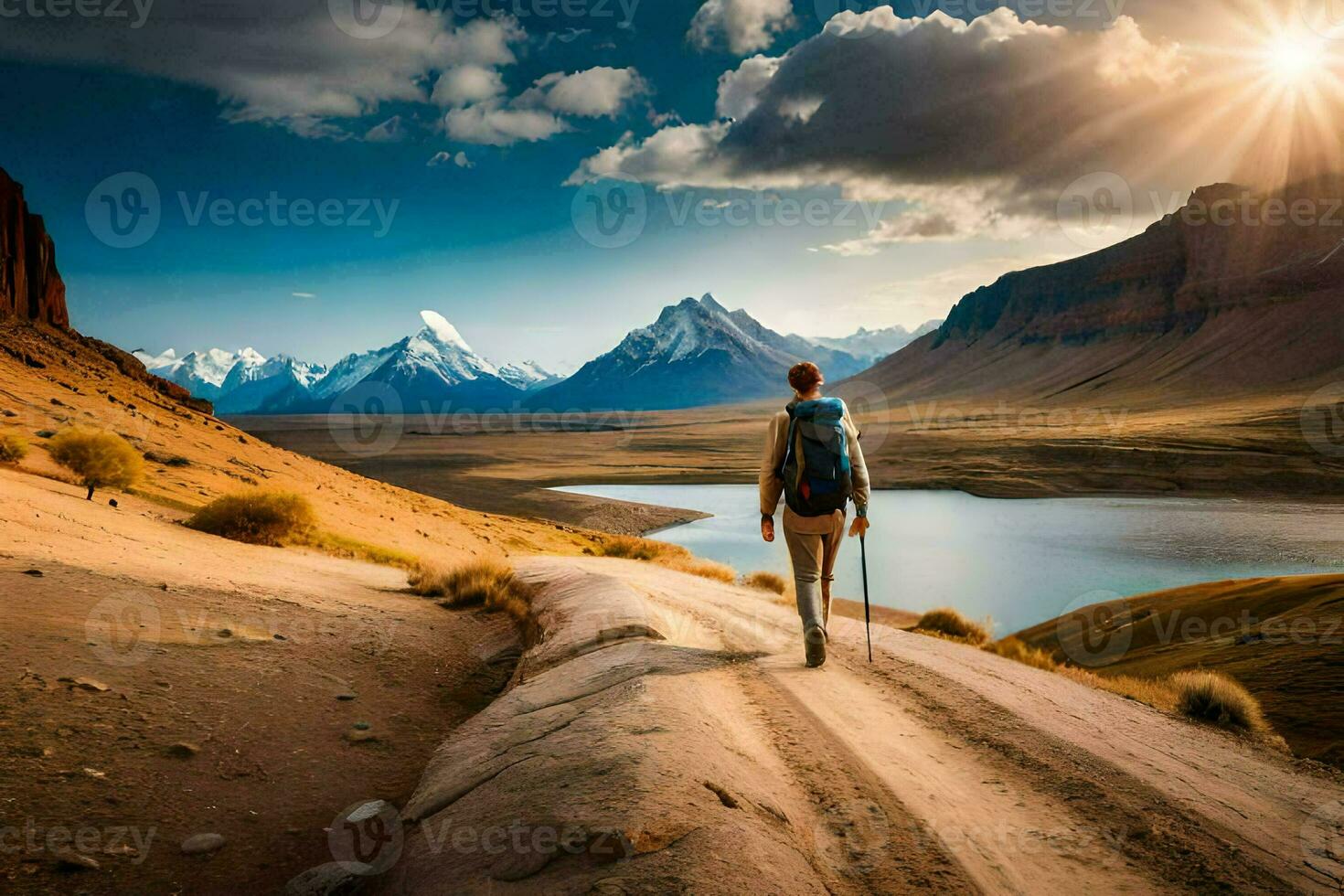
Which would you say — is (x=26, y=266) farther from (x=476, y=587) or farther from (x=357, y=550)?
(x=476, y=587)

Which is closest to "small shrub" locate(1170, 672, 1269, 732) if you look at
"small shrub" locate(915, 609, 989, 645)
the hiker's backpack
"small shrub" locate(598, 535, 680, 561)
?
the hiker's backpack

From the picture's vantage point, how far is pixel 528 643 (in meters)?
8.16

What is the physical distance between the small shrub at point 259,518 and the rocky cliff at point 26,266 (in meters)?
27.9

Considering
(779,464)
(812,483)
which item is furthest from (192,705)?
(812,483)

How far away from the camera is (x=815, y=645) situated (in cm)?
646

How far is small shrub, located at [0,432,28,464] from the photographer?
13297mm

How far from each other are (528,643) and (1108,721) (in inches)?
231

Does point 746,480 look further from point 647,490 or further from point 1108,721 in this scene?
point 1108,721

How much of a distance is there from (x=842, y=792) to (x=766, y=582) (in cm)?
1168

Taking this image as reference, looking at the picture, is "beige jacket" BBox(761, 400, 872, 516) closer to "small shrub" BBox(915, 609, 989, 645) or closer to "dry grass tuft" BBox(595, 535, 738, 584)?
"small shrub" BBox(915, 609, 989, 645)

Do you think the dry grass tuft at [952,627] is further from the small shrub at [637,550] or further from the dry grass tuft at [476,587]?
the small shrub at [637,550]

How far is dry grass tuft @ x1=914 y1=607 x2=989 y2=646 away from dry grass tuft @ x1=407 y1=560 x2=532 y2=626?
658 cm

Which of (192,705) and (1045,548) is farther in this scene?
(1045,548)

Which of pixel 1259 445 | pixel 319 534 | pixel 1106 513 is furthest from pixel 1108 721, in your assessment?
pixel 1259 445
